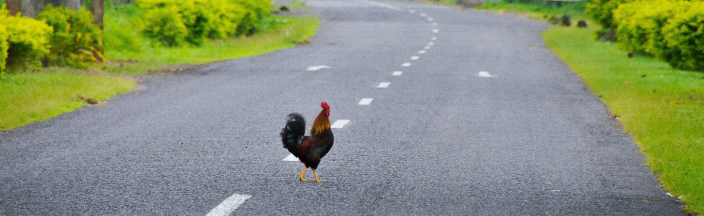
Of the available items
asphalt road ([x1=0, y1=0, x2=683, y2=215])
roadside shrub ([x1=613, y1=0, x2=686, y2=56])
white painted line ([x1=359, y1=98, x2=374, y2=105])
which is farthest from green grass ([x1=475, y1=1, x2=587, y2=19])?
white painted line ([x1=359, y1=98, x2=374, y2=105])

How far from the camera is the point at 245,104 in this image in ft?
41.0

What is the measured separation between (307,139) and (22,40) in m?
9.58

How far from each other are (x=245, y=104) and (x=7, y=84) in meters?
4.12

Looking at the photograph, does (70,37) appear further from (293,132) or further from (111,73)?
(293,132)

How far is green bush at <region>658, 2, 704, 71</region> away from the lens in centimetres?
1488

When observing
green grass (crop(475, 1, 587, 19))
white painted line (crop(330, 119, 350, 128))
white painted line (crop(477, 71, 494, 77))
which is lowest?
green grass (crop(475, 1, 587, 19))

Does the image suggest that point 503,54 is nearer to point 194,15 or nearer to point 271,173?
point 194,15

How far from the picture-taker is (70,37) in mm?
17625

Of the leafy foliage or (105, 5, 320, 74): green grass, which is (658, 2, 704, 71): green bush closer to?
(105, 5, 320, 74): green grass

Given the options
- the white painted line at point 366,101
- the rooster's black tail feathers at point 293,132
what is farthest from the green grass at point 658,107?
the white painted line at point 366,101

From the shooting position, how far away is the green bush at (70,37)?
57.5ft

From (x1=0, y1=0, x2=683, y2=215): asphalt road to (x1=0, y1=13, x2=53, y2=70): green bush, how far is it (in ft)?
6.64

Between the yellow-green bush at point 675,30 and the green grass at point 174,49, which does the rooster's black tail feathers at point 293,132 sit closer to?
the yellow-green bush at point 675,30

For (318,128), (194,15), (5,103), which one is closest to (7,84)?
(5,103)
